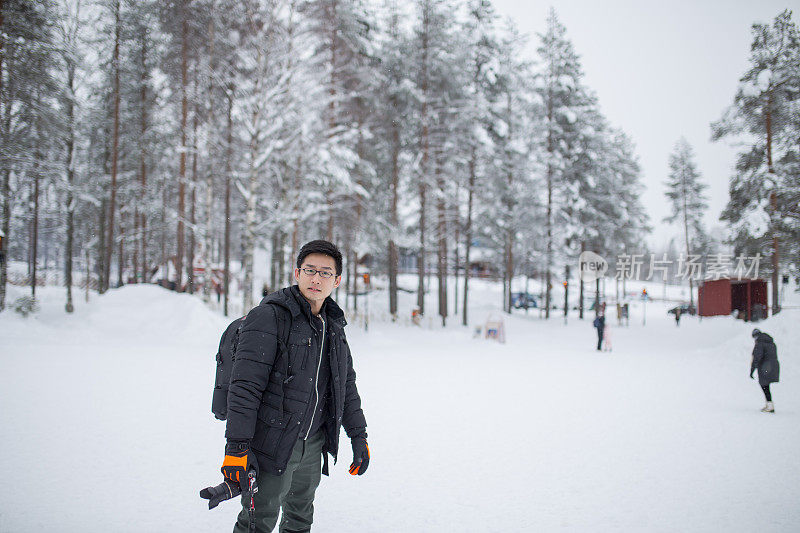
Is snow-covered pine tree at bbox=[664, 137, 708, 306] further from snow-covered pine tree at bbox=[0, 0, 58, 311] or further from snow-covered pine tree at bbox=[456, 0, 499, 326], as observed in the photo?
snow-covered pine tree at bbox=[0, 0, 58, 311]

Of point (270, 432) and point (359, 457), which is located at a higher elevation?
point (270, 432)

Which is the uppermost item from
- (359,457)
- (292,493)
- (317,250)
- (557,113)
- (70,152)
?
(557,113)

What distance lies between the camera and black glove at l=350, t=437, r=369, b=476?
9.53 ft

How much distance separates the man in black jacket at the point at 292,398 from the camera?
2414 mm

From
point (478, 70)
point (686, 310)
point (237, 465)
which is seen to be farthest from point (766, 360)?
point (686, 310)

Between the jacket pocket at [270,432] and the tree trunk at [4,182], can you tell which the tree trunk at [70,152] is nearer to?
the tree trunk at [4,182]

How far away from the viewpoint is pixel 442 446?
248 inches

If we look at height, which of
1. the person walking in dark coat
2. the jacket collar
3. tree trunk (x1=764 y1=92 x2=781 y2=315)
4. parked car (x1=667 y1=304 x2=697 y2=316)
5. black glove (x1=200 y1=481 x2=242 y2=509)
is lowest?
parked car (x1=667 y1=304 x2=697 y2=316)

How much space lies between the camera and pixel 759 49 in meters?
20.5

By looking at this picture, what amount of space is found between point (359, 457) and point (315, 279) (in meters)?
1.16

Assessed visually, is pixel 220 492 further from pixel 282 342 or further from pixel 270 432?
pixel 282 342

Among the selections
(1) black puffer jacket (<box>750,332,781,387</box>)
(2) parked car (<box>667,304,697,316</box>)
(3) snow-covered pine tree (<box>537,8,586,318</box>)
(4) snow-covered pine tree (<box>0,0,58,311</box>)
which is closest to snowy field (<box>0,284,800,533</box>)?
(1) black puffer jacket (<box>750,332,781,387</box>)

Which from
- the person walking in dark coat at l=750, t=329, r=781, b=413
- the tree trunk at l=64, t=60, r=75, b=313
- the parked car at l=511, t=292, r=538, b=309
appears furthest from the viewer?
the parked car at l=511, t=292, r=538, b=309

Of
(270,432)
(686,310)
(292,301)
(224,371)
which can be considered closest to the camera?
(270,432)
